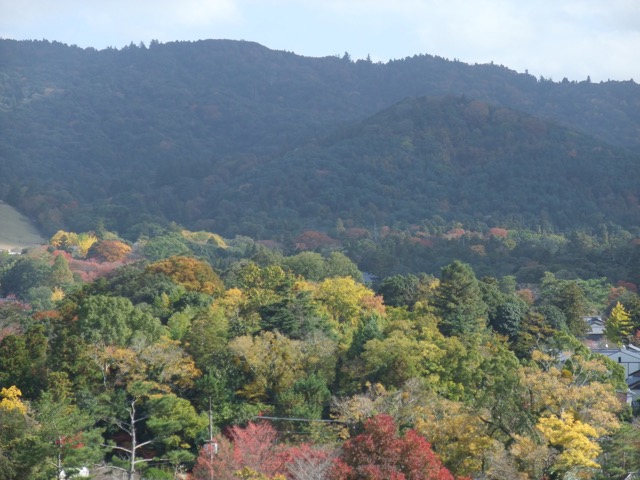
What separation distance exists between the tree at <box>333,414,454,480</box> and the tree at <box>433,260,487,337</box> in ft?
63.8

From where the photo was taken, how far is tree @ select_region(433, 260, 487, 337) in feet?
163

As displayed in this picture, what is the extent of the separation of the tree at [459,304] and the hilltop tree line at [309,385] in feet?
0.30

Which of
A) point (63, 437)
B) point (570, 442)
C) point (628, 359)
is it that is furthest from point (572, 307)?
point (63, 437)

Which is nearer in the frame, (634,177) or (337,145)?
(634,177)

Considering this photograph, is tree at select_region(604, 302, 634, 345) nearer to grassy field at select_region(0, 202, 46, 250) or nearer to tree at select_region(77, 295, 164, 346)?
tree at select_region(77, 295, 164, 346)

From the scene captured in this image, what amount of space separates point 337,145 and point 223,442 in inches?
6389

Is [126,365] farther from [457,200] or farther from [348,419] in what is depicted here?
[457,200]

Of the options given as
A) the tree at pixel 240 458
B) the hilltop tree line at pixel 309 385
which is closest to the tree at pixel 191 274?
the hilltop tree line at pixel 309 385

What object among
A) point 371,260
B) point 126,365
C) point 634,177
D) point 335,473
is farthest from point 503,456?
point 634,177

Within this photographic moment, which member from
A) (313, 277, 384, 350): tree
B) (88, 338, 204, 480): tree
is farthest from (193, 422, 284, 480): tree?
(313, 277, 384, 350): tree

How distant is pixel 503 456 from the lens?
103 feet

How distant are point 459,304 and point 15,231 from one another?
10992 cm

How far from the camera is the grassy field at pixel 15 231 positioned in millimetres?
142750

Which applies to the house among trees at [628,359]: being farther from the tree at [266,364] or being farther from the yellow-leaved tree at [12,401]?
the yellow-leaved tree at [12,401]
